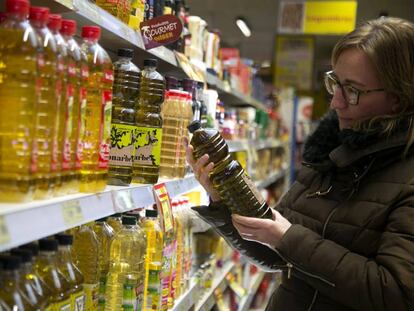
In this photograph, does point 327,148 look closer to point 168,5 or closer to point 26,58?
point 168,5

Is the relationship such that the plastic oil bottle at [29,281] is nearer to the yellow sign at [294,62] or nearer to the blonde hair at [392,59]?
the blonde hair at [392,59]

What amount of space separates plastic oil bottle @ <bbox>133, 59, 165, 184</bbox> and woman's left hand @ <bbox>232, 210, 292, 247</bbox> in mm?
330

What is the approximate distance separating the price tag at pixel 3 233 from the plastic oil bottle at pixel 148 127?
3.13 feet

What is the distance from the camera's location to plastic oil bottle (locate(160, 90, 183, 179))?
91.7 inches

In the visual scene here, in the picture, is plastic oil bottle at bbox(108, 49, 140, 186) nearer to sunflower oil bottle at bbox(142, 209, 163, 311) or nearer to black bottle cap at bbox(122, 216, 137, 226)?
black bottle cap at bbox(122, 216, 137, 226)

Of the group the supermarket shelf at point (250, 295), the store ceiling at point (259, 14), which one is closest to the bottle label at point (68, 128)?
the supermarket shelf at point (250, 295)

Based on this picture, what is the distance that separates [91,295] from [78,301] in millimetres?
194

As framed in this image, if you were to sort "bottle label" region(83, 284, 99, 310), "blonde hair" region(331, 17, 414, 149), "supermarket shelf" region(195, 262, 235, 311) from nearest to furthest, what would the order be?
"bottle label" region(83, 284, 99, 310)
"blonde hair" region(331, 17, 414, 149)
"supermarket shelf" region(195, 262, 235, 311)

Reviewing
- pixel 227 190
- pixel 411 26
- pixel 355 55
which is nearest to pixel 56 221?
pixel 227 190

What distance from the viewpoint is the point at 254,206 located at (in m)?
1.97

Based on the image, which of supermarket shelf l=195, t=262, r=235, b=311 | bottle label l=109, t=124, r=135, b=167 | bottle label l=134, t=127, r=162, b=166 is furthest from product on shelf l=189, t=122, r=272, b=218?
supermarket shelf l=195, t=262, r=235, b=311

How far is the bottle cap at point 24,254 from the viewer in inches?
48.9

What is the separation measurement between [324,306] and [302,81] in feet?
29.9

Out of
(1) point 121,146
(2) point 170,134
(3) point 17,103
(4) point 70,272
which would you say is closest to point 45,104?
(3) point 17,103
